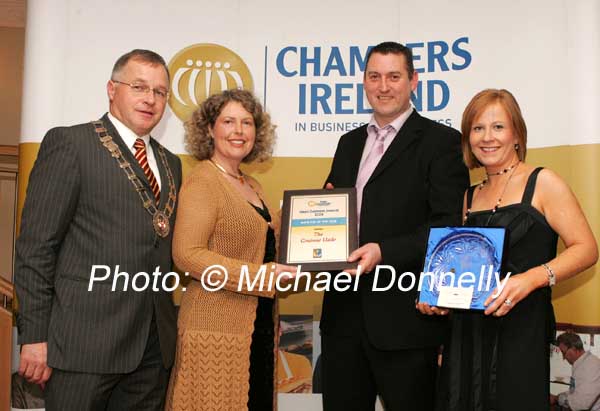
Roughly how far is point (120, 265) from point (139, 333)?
0.95 feet

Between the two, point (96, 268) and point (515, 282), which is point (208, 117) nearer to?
point (96, 268)

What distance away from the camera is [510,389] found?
83.0 inches

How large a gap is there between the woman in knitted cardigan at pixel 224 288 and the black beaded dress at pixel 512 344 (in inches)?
31.6

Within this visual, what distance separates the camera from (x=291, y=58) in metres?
3.73

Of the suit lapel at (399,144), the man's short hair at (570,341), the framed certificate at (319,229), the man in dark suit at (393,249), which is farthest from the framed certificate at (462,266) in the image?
the man's short hair at (570,341)

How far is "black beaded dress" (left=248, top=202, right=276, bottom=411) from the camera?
2584mm

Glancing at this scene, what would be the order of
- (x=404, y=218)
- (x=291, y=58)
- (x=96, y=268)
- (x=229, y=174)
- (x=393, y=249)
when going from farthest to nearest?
(x=291, y=58) < (x=229, y=174) < (x=404, y=218) < (x=393, y=249) < (x=96, y=268)

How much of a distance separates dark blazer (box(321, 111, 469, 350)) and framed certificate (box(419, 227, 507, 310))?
10.6 inches

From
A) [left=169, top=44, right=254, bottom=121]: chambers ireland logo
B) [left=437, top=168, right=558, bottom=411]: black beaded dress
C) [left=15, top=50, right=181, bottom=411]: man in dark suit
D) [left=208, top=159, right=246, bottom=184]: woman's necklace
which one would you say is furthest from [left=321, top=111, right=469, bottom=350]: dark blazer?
[left=169, top=44, right=254, bottom=121]: chambers ireland logo

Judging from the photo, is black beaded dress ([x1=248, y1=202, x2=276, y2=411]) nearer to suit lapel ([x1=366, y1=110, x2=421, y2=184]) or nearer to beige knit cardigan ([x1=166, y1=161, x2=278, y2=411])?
beige knit cardigan ([x1=166, y1=161, x2=278, y2=411])

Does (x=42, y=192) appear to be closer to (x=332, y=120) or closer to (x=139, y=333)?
(x=139, y=333)

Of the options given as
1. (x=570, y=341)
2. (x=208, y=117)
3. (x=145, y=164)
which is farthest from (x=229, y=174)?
(x=570, y=341)

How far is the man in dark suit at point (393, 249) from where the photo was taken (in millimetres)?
2486

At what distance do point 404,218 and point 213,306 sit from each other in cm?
93
